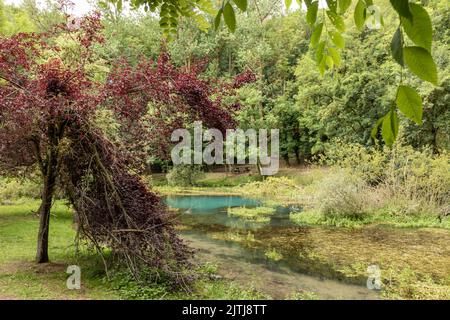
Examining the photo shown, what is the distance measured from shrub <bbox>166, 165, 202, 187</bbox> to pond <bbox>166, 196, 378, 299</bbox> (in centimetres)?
1201

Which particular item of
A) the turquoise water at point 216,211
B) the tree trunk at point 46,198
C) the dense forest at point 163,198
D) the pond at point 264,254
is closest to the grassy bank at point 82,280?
the dense forest at point 163,198

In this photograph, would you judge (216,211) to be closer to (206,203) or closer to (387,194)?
(206,203)

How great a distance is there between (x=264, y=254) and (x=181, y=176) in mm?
20230

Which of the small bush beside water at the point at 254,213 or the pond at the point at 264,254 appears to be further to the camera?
the small bush beside water at the point at 254,213

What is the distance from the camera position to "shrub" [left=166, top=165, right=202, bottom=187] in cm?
2936

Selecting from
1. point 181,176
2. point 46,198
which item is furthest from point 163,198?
point 181,176

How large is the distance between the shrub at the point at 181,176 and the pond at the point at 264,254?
12008 millimetres

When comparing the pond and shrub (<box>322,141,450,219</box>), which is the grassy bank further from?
shrub (<box>322,141,450,219</box>)

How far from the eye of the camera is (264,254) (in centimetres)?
991

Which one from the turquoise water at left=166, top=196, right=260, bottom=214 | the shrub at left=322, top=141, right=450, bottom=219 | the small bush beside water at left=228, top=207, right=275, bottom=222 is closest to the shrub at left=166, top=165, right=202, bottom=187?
the turquoise water at left=166, top=196, right=260, bottom=214

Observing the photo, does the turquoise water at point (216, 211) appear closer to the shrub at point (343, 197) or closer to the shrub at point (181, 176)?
the shrub at point (343, 197)

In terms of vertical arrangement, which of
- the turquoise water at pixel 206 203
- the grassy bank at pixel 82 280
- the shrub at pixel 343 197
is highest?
the shrub at pixel 343 197

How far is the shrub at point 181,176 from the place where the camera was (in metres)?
29.4
